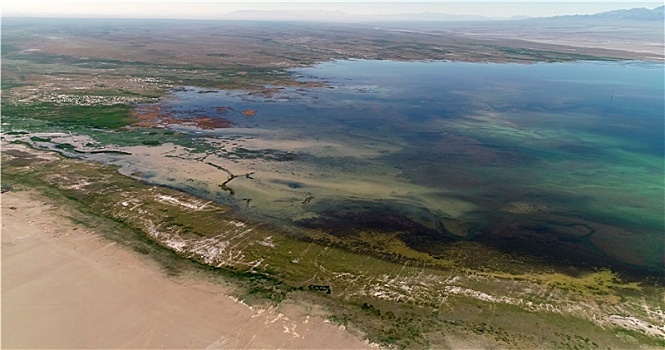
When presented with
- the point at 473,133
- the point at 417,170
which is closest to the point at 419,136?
the point at 473,133

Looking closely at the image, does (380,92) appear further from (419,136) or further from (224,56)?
(224,56)

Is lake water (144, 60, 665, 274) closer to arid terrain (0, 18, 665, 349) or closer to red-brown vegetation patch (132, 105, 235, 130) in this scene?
arid terrain (0, 18, 665, 349)

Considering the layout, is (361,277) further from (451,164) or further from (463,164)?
(463,164)

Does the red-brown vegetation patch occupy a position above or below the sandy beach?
above

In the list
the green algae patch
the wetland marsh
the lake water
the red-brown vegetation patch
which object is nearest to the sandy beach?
the green algae patch

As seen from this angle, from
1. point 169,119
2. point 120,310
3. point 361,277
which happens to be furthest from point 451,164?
point 169,119

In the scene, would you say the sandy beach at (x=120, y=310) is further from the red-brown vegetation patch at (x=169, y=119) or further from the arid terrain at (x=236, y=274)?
the red-brown vegetation patch at (x=169, y=119)

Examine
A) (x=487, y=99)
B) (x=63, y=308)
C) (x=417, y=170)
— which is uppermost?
(x=487, y=99)

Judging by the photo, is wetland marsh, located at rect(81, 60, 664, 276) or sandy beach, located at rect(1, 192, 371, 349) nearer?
sandy beach, located at rect(1, 192, 371, 349)
